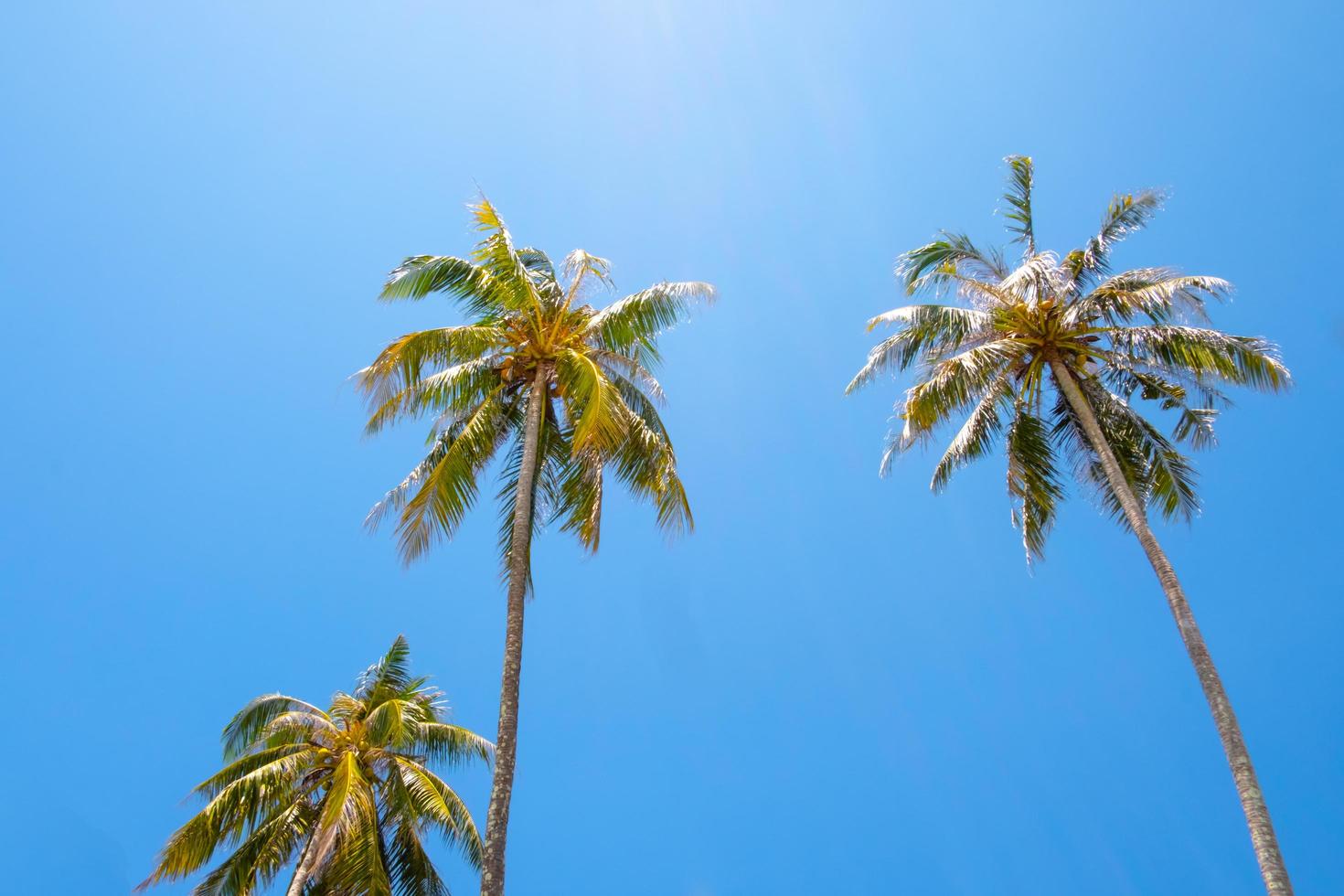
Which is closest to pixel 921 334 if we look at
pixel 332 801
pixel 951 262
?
pixel 951 262

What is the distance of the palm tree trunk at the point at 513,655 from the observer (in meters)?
11.5

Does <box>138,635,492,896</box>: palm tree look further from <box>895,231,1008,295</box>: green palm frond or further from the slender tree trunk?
<box>895,231,1008,295</box>: green palm frond

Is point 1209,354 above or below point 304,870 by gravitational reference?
above

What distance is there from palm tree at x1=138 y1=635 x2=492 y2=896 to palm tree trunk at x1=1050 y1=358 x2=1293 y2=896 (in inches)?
475

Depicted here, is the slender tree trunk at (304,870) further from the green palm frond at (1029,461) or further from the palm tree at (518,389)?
the green palm frond at (1029,461)

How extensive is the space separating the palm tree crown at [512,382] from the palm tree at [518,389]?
0.07 ft

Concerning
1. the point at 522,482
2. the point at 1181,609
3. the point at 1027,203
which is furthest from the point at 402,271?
the point at 1181,609

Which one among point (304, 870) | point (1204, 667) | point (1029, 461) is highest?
point (1029, 461)

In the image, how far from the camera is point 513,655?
521 inches

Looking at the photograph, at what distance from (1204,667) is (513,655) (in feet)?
31.1

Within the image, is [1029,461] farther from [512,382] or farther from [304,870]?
[304,870]

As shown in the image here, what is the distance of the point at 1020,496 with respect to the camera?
1786 centimetres

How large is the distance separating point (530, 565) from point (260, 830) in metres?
7.38

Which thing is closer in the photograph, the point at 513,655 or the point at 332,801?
the point at 513,655
